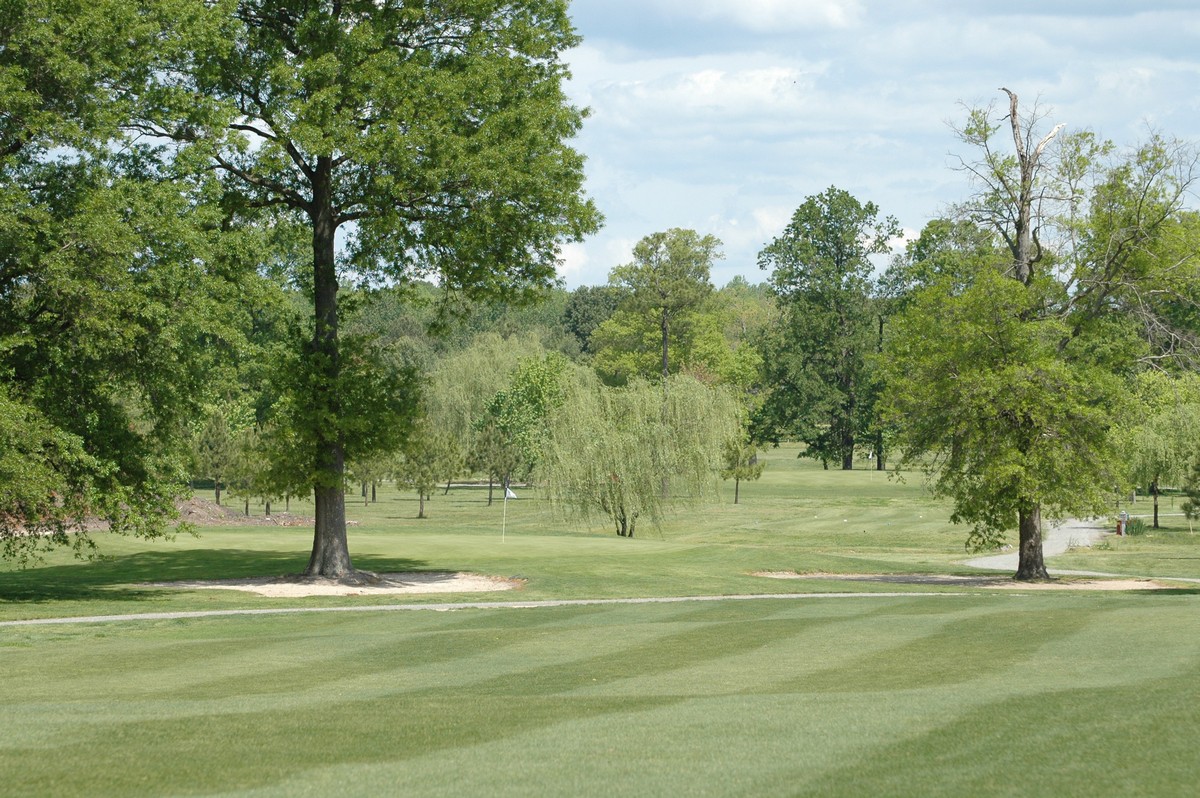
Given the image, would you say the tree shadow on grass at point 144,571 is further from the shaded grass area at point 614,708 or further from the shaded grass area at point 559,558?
the shaded grass area at point 614,708

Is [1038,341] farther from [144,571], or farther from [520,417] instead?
[520,417]

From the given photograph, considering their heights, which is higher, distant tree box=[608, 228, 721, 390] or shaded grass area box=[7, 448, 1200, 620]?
distant tree box=[608, 228, 721, 390]

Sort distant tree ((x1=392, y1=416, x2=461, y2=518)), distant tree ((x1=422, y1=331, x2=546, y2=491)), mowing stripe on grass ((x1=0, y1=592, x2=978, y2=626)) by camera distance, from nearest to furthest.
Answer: mowing stripe on grass ((x1=0, y1=592, x2=978, y2=626)) → distant tree ((x1=392, y1=416, x2=461, y2=518)) → distant tree ((x1=422, y1=331, x2=546, y2=491))

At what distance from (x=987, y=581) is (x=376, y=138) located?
67.4 ft

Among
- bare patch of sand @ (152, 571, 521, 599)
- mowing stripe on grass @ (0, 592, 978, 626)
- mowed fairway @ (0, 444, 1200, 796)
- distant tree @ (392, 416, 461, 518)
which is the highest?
distant tree @ (392, 416, 461, 518)

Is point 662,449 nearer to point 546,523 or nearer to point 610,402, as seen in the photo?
point 610,402

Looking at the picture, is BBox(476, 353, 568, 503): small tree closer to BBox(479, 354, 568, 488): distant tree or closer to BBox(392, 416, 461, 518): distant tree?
BBox(479, 354, 568, 488): distant tree

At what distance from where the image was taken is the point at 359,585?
28656 mm

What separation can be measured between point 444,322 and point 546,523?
24.7m

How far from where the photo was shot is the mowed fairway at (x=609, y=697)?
8703mm

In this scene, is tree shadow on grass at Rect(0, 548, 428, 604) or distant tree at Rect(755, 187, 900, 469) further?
distant tree at Rect(755, 187, 900, 469)

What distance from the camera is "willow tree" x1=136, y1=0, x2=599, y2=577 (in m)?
25.4

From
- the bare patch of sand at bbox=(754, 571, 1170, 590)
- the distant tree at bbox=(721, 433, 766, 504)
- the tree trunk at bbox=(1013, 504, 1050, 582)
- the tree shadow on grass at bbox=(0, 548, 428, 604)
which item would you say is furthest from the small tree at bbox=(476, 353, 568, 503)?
the tree trunk at bbox=(1013, 504, 1050, 582)

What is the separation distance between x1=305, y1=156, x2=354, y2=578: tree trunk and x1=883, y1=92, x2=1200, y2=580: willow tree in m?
15.1
